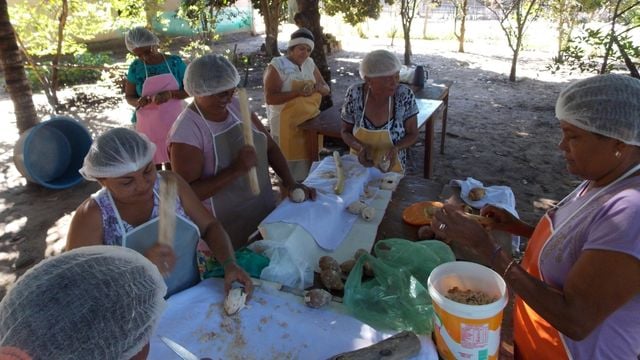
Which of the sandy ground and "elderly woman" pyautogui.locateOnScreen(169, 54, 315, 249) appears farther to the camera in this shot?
the sandy ground

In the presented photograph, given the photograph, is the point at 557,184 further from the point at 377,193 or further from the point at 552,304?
the point at 552,304

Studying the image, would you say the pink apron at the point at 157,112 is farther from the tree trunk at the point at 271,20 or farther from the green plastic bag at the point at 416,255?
the tree trunk at the point at 271,20

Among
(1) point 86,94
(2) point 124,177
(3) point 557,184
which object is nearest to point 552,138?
(3) point 557,184

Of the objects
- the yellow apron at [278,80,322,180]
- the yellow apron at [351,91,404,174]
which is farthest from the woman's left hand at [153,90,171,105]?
the yellow apron at [351,91,404,174]

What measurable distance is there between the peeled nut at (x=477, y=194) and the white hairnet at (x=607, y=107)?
116 centimetres

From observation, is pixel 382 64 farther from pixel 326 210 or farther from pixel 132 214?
pixel 132 214

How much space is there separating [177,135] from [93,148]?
0.64m

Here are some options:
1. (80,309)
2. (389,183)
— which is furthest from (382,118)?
(80,309)

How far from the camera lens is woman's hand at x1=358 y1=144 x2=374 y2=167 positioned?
2.89 metres

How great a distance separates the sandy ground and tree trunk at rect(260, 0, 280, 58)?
109 centimetres

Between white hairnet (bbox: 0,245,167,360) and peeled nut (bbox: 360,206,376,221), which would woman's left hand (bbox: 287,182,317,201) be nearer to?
peeled nut (bbox: 360,206,376,221)

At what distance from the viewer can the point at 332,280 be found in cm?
182

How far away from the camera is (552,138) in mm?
7039

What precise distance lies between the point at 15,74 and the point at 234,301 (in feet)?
17.2
